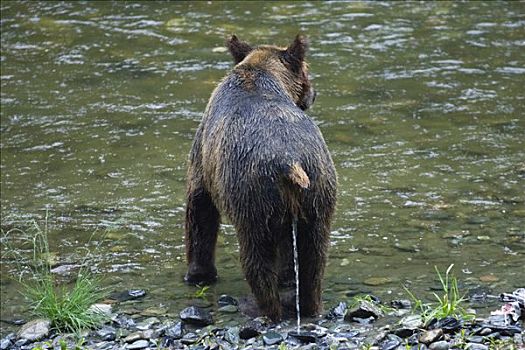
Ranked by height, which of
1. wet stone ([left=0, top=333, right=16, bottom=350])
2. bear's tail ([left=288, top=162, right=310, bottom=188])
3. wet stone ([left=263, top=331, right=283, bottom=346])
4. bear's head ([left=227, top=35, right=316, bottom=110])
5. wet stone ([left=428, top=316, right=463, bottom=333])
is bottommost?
wet stone ([left=0, top=333, right=16, bottom=350])

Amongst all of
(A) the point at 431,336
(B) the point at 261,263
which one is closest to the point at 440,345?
(A) the point at 431,336

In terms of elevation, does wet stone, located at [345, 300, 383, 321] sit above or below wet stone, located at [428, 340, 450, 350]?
below

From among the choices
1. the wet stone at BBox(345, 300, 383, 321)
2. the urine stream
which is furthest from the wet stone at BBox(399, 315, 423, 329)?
the urine stream

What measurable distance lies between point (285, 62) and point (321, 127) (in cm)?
361

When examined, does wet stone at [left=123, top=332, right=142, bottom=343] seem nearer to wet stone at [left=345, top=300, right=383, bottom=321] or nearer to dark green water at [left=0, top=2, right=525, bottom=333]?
dark green water at [left=0, top=2, right=525, bottom=333]

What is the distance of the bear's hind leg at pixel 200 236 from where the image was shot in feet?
24.6

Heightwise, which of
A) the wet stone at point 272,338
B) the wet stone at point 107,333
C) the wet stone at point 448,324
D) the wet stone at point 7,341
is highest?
the wet stone at point 448,324

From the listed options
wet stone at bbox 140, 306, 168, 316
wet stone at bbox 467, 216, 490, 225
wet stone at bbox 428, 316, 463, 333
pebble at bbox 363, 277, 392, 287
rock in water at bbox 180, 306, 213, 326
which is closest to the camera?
wet stone at bbox 428, 316, 463, 333

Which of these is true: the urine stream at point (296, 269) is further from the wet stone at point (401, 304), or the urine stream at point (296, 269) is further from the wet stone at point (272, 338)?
the wet stone at point (401, 304)

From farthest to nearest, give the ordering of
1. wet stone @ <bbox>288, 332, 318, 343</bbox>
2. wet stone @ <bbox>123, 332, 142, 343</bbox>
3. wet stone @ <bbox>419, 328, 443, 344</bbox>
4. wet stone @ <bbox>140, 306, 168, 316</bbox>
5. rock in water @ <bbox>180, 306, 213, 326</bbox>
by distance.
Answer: wet stone @ <bbox>140, 306, 168, 316</bbox>, rock in water @ <bbox>180, 306, 213, 326</bbox>, wet stone @ <bbox>123, 332, 142, 343</bbox>, wet stone @ <bbox>288, 332, 318, 343</bbox>, wet stone @ <bbox>419, 328, 443, 344</bbox>

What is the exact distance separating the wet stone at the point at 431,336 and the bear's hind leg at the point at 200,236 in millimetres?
2083

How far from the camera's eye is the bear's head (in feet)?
24.5

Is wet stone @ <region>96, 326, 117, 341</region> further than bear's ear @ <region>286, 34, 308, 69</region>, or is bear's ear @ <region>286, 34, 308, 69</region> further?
bear's ear @ <region>286, 34, 308, 69</region>

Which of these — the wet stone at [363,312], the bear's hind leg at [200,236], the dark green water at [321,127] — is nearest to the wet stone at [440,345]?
the wet stone at [363,312]
